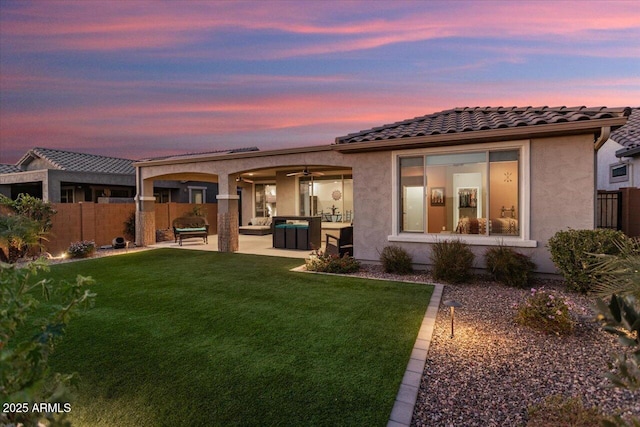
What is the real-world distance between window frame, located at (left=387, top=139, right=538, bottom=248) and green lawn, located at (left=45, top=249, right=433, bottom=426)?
174 centimetres

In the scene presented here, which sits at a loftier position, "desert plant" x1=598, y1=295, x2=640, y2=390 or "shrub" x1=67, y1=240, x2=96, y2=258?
"desert plant" x1=598, y1=295, x2=640, y2=390

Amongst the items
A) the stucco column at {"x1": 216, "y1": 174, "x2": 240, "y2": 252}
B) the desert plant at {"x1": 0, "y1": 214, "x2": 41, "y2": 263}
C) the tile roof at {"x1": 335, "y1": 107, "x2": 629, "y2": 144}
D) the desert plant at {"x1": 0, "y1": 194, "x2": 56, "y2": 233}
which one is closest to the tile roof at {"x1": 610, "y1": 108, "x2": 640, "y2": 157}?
the tile roof at {"x1": 335, "y1": 107, "x2": 629, "y2": 144}

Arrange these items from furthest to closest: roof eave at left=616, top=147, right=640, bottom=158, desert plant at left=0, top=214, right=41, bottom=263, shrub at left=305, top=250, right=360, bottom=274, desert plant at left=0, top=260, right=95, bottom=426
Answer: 1. roof eave at left=616, top=147, right=640, bottom=158
2. desert plant at left=0, top=214, right=41, bottom=263
3. shrub at left=305, top=250, right=360, bottom=274
4. desert plant at left=0, top=260, right=95, bottom=426

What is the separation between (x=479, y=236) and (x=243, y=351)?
20.0ft

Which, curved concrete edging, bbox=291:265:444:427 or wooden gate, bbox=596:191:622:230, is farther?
wooden gate, bbox=596:191:622:230

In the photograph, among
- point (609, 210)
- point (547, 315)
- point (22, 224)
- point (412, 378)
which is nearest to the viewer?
point (412, 378)

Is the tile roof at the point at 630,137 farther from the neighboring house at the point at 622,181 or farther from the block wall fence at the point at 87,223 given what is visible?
the block wall fence at the point at 87,223

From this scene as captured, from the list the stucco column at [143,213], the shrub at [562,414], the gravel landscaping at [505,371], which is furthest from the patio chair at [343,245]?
the stucco column at [143,213]

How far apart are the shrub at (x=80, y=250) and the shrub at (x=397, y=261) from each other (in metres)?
9.78

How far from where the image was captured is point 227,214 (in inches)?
455

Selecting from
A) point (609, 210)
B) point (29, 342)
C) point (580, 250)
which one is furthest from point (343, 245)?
point (29, 342)

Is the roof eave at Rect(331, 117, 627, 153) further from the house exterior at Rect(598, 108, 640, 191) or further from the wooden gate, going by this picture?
the house exterior at Rect(598, 108, 640, 191)

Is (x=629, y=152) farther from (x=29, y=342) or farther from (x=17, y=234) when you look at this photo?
(x=17, y=234)

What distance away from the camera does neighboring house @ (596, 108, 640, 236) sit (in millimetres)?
8555
